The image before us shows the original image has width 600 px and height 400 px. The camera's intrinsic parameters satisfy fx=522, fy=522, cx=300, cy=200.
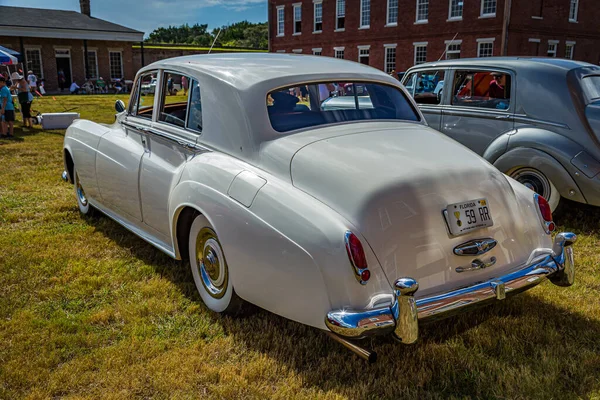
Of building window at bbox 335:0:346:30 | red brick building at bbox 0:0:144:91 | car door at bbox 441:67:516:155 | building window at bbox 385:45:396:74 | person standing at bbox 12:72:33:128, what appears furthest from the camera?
red brick building at bbox 0:0:144:91

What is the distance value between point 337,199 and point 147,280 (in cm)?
215

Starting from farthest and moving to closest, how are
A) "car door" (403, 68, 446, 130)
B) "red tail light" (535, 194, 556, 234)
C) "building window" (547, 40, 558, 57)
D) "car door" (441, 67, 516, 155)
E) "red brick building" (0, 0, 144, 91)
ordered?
"red brick building" (0, 0, 144, 91), "building window" (547, 40, 558, 57), "car door" (403, 68, 446, 130), "car door" (441, 67, 516, 155), "red tail light" (535, 194, 556, 234)

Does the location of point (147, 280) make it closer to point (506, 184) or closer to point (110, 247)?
point (110, 247)

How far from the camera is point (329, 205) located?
290 centimetres

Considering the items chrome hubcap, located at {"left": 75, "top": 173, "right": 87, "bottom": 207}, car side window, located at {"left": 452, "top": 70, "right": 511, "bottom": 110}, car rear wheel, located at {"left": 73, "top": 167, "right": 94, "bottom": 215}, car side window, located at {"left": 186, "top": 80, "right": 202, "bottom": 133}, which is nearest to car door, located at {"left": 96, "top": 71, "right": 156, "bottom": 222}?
car side window, located at {"left": 186, "top": 80, "right": 202, "bottom": 133}

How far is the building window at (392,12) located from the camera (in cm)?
3438

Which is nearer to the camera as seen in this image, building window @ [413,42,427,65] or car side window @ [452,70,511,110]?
Answer: car side window @ [452,70,511,110]

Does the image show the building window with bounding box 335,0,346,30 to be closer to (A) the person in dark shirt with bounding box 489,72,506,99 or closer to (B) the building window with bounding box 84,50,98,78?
(B) the building window with bounding box 84,50,98,78

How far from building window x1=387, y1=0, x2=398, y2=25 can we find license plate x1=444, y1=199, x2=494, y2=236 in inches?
1331

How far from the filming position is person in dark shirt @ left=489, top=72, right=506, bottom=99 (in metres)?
6.40

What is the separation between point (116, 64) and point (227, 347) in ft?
145

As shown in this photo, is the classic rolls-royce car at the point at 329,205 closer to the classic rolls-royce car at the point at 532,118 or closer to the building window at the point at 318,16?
the classic rolls-royce car at the point at 532,118

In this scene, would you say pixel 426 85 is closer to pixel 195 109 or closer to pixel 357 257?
pixel 195 109

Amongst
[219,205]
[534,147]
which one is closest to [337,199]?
[219,205]
